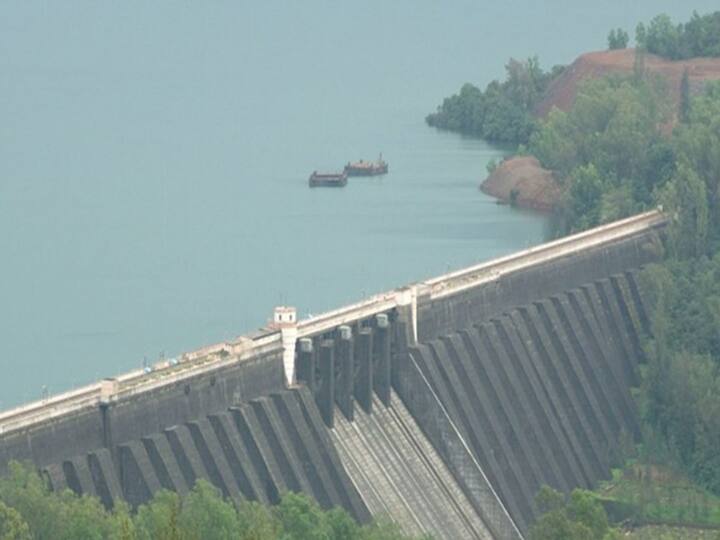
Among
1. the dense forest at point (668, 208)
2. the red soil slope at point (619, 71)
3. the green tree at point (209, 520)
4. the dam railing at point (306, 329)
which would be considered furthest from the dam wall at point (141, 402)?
Answer: the red soil slope at point (619, 71)

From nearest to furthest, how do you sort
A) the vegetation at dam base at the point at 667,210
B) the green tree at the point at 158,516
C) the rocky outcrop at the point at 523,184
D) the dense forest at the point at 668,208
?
the green tree at the point at 158,516 < the vegetation at dam base at the point at 667,210 < the dense forest at the point at 668,208 < the rocky outcrop at the point at 523,184

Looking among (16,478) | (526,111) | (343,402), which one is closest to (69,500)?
(16,478)

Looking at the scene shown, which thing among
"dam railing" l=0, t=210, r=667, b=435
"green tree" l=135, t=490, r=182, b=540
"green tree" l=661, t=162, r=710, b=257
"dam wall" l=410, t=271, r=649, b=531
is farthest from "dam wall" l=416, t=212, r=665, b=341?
"green tree" l=135, t=490, r=182, b=540

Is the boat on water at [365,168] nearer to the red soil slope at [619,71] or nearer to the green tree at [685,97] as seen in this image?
the red soil slope at [619,71]

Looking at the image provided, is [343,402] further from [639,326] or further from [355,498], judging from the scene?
[639,326]

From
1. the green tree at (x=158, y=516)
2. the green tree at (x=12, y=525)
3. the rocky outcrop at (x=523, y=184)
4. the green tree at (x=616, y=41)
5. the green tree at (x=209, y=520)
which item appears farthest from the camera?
the green tree at (x=616, y=41)
